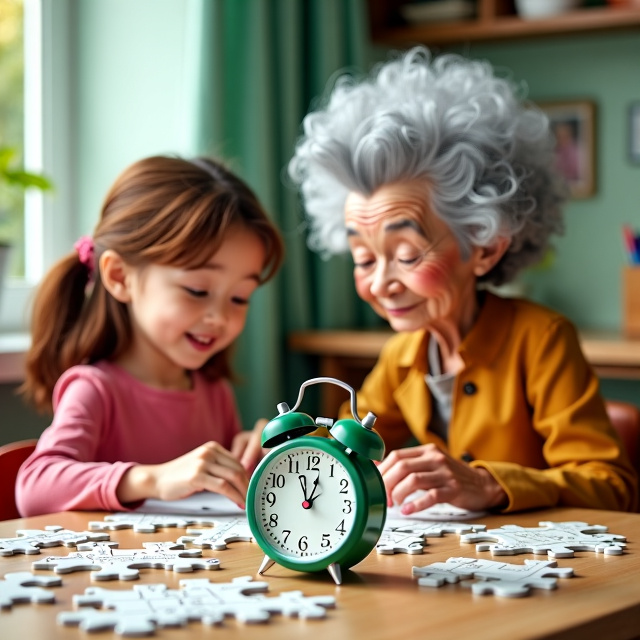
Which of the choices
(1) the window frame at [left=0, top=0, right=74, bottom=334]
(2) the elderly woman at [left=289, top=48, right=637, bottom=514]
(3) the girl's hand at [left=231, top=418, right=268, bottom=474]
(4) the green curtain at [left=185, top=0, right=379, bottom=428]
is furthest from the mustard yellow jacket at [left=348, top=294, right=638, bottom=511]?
(1) the window frame at [left=0, top=0, right=74, bottom=334]

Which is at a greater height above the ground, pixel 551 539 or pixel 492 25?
pixel 492 25

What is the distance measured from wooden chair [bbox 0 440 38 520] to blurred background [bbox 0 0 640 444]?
99 cm

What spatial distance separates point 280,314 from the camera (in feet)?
10.5

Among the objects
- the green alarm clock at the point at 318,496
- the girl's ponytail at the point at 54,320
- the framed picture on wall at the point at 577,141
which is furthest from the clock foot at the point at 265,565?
the framed picture on wall at the point at 577,141

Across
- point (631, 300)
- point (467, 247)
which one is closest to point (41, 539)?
point (467, 247)

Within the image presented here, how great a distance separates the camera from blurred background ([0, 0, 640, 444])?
118 inches

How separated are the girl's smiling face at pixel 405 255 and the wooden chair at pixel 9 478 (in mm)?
636

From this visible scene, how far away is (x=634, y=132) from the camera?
→ 3.36 meters

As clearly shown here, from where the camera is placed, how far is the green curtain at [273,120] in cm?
292

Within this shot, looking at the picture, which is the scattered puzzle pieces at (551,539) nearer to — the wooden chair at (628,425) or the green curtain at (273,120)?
the wooden chair at (628,425)

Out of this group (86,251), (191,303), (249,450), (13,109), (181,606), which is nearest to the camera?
(181,606)

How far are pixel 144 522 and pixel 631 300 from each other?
197 centimetres

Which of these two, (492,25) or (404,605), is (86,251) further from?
(492,25)

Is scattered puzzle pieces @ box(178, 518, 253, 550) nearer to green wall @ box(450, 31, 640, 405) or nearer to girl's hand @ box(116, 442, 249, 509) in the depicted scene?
girl's hand @ box(116, 442, 249, 509)
